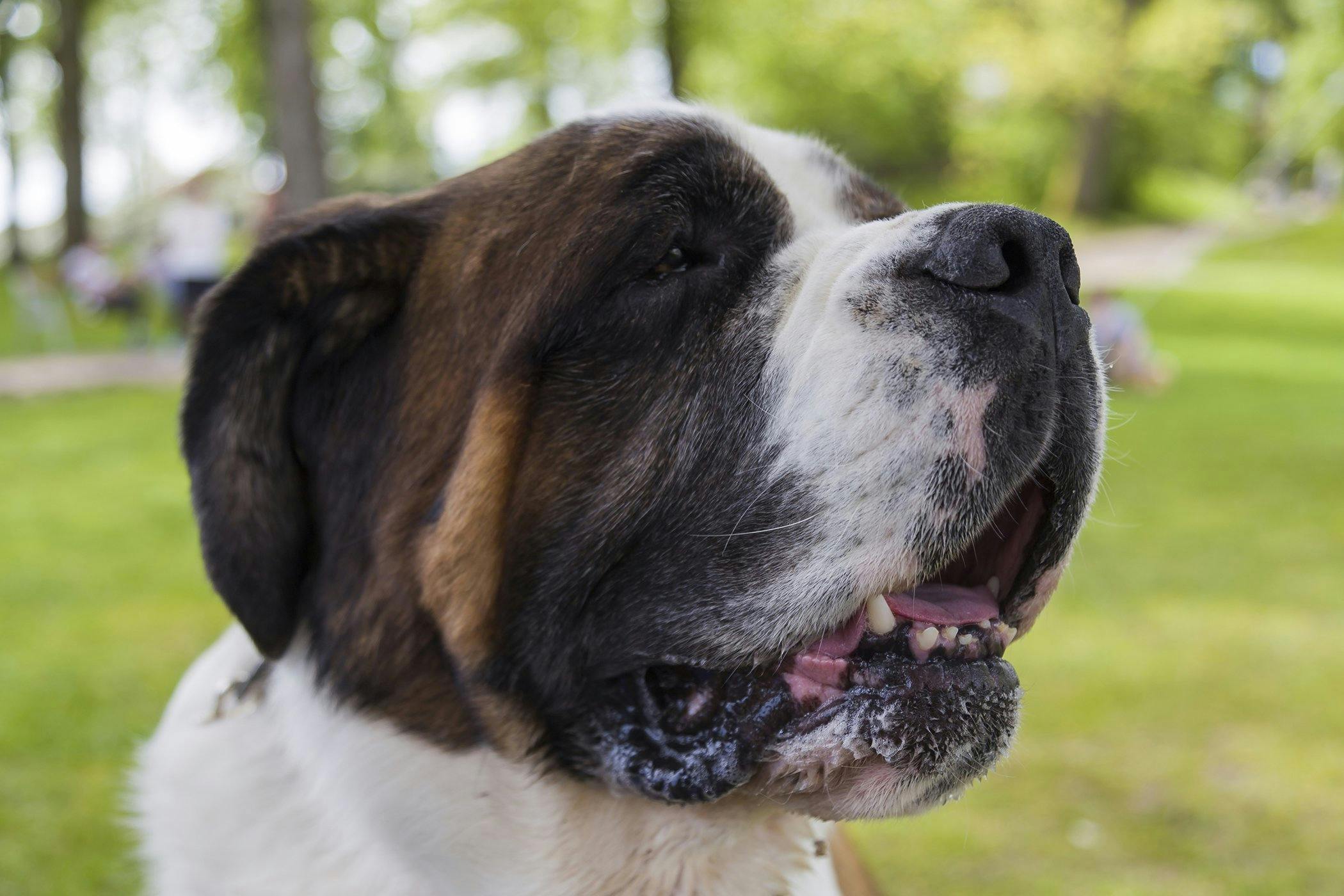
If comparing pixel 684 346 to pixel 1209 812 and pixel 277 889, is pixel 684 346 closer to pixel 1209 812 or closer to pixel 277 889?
pixel 277 889

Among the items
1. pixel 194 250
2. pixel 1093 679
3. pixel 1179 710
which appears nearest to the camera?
pixel 1179 710

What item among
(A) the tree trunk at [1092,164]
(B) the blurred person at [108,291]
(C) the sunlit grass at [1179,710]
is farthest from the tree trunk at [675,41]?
(C) the sunlit grass at [1179,710]

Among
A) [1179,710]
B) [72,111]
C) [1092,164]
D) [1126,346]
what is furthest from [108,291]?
[1092,164]

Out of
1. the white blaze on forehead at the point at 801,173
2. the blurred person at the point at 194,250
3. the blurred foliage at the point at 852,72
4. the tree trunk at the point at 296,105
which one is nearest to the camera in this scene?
the white blaze on forehead at the point at 801,173

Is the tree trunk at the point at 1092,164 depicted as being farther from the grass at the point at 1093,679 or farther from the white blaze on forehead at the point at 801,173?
the white blaze on forehead at the point at 801,173

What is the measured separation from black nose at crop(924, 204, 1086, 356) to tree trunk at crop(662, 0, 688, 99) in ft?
69.3

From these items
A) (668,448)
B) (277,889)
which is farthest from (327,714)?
(668,448)

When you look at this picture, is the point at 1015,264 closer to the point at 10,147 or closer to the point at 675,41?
the point at 675,41

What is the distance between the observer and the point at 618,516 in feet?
5.56

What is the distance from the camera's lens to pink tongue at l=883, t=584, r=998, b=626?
1622 millimetres

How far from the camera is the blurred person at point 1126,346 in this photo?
10562 millimetres

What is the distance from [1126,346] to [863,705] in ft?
34.1

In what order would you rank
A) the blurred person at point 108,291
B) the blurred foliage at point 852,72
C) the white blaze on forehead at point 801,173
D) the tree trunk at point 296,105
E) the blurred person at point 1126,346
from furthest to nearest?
1. the blurred foliage at point 852,72
2. the blurred person at point 108,291
3. the blurred person at point 1126,346
4. the tree trunk at point 296,105
5. the white blaze on forehead at point 801,173

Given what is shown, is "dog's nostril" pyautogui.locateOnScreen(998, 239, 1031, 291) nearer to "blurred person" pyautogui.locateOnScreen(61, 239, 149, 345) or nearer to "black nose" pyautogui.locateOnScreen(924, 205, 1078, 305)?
"black nose" pyautogui.locateOnScreen(924, 205, 1078, 305)
